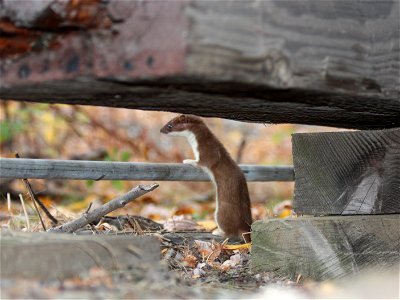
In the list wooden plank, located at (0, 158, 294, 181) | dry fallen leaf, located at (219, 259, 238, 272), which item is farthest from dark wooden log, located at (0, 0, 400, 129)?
wooden plank, located at (0, 158, 294, 181)

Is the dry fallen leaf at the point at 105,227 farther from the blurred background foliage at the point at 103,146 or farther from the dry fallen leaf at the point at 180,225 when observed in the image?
the blurred background foliage at the point at 103,146

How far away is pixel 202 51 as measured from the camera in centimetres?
210

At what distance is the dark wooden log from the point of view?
212 cm

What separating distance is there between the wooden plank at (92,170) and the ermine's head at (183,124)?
1036mm

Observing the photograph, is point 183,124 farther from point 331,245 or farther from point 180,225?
point 331,245

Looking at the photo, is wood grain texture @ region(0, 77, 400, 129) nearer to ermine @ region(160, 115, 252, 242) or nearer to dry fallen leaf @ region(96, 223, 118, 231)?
dry fallen leaf @ region(96, 223, 118, 231)

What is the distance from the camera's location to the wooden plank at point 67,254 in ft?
7.67

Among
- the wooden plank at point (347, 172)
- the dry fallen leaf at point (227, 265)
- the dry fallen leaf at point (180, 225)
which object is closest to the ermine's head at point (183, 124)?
the dry fallen leaf at point (180, 225)

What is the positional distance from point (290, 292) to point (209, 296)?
30cm

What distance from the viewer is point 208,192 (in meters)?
9.91

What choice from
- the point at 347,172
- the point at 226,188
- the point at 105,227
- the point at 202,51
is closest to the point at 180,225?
the point at 226,188

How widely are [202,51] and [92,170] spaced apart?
253 centimetres

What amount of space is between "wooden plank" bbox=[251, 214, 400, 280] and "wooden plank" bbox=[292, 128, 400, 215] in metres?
0.10

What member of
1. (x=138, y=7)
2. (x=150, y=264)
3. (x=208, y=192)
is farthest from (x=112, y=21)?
(x=208, y=192)
